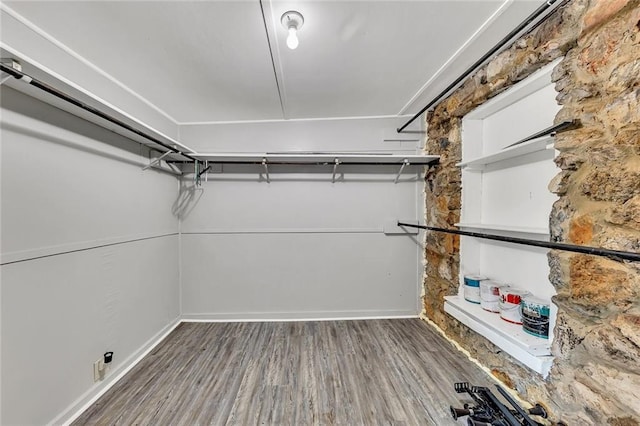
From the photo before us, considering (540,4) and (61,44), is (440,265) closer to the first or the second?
(540,4)

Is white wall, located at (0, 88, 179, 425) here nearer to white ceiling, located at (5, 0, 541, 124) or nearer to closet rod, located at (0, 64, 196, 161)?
closet rod, located at (0, 64, 196, 161)

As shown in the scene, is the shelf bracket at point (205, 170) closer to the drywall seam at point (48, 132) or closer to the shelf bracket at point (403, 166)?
the drywall seam at point (48, 132)

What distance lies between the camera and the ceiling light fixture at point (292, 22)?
4.33 feet

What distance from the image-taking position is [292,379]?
6.07ft

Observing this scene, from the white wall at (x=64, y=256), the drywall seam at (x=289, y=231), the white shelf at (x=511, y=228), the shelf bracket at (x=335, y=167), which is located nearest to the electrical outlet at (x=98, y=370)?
the white wall at (x=64, y=256)

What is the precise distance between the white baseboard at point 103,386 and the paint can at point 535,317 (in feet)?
9.21

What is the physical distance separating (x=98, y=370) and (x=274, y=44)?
244 centimetres

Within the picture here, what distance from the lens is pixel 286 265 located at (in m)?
2.88

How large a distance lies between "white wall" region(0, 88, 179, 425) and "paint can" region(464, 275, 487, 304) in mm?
2773

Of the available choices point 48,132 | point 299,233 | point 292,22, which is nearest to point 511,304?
point 299,233

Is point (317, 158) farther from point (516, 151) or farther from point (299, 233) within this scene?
point (516, 151)

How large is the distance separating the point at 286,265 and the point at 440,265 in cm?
164

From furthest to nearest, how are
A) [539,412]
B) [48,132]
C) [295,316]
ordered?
[295,316], [48,132], [539,412]

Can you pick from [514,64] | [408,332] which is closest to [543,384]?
[408,332]
